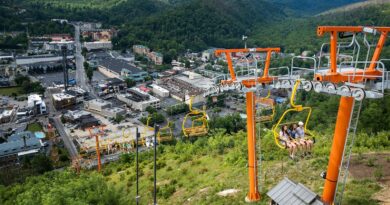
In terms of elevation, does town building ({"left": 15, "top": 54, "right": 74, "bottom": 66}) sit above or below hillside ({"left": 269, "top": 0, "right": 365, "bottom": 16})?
below

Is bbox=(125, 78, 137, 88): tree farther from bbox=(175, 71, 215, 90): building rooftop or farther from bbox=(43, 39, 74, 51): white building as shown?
bbox=(43, 39, 74, 51): white building

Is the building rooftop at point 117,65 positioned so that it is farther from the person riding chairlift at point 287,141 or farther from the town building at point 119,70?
the person riding chairlift at point 287,141

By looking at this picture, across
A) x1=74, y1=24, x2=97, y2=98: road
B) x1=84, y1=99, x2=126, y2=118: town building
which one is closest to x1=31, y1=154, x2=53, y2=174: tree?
x1=84, y1=99, x2=126, y2=118: town building

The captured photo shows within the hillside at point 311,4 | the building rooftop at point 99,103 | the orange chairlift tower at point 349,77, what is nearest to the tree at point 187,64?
the building rooftop at point 99,103

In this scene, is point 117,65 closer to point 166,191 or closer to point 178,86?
point 178,86

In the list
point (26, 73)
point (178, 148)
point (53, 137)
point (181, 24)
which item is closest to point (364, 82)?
point (178, 148)

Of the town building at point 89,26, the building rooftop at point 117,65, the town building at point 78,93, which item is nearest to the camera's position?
the town building at point 78,93
